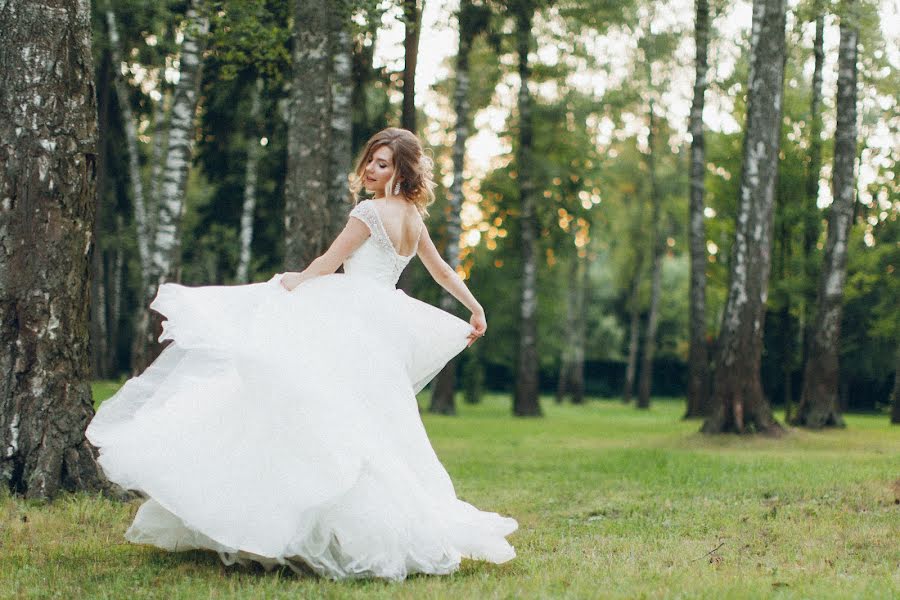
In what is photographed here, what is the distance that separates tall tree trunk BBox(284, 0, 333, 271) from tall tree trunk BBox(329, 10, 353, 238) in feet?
13.6

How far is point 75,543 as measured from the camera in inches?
258

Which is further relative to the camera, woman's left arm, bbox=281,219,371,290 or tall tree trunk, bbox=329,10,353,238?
tall tree trunk, bbox=329,10,353,238

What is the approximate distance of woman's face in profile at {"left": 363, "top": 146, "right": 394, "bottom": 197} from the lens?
6137 millimetres

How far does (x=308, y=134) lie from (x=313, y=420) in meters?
7.34

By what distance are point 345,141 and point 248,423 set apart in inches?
509

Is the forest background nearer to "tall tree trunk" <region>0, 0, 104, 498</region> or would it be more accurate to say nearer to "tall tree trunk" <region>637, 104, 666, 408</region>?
"tall tree trunk" <region>637, 104, 666, 408</region>

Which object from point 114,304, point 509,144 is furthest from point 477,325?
point 114,304

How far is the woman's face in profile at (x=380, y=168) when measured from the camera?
20.1 ft

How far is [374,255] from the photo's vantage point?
6145mm

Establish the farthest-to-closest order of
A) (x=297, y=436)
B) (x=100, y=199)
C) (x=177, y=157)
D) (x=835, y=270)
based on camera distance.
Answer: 1. (x=100, y=199)
2. (x=835, y=270)
3. (x=177, y=157)
4. (x=297, y=436)

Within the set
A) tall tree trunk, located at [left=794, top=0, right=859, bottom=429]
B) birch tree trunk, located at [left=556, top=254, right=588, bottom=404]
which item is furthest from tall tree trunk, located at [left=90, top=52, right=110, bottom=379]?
birch tree trunk, located at [left=556, top=254, right=588, bottom=404]

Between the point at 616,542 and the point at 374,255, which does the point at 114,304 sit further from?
the point at 374,255

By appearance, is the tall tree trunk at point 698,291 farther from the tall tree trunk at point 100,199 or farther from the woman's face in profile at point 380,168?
the woman's face in profile at point 380,168

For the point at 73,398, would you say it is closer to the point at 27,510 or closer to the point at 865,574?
the point at 27,510
